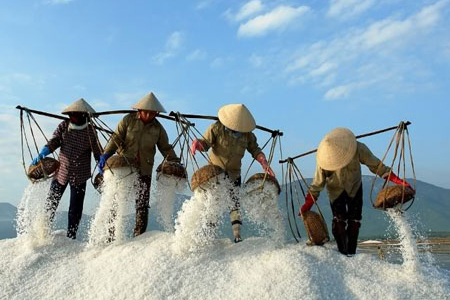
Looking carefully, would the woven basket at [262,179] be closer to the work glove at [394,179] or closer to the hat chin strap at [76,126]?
the work glove at [394,179]

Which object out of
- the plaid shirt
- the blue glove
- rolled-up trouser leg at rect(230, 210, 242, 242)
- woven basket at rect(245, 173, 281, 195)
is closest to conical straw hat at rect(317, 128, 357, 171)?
woven basket at rect(245, 173, 281, 195)

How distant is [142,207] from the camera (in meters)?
4.88

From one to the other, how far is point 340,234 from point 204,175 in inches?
60.1

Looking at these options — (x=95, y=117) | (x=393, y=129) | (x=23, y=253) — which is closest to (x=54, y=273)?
(x=23, y=253)

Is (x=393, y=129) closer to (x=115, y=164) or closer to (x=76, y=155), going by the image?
(x=115, y=164)

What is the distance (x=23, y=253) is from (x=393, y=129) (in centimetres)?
427

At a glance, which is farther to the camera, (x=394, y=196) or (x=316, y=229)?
(x=316, y=229)

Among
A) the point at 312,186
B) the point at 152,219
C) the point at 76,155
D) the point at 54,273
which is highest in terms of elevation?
the point at 76,155

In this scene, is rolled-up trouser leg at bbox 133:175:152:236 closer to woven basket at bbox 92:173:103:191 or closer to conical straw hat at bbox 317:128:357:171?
woven basket at bbox 92:173:103:191

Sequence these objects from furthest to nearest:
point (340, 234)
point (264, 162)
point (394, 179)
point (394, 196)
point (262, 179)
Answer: point (264, 162) → point (262, 179) → point (340, 234) → point (394, 179) → point (394, 196)

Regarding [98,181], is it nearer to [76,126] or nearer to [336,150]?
[76,126]

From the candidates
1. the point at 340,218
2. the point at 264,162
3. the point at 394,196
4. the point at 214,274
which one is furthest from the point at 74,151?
the point at 394,196

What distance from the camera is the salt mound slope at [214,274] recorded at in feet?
11.3

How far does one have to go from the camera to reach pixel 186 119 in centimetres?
469
